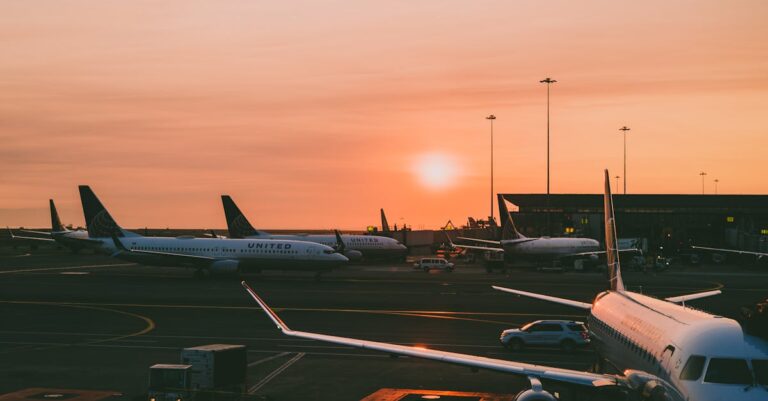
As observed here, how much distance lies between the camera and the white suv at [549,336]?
164 feet

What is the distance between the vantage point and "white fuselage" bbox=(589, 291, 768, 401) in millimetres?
20641

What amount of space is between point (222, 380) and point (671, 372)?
1951 cm

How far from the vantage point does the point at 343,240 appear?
14750 centimetres

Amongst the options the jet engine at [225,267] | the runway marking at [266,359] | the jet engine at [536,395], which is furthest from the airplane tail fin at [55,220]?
the jet engine at [536,395]

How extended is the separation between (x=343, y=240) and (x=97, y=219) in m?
46.3

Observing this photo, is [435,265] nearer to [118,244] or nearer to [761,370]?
[118,244]

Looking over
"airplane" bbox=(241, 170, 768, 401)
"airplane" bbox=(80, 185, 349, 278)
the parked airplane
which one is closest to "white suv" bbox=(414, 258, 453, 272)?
the parked airplane

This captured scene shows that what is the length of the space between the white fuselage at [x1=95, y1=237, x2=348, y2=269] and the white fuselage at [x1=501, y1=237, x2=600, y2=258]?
151 ft

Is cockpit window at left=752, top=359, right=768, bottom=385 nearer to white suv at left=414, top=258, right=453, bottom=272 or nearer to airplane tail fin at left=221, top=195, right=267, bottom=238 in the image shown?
white suv at left=414, top=258, right=453, bottom=272

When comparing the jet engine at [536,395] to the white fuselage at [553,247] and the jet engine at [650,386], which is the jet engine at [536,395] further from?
the white fuselage at [553,247]

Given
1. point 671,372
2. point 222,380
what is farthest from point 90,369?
point 671,372

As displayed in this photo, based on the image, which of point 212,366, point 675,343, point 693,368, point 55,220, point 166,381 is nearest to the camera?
point 693,368

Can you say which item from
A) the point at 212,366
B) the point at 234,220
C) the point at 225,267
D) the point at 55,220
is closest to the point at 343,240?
the point at 234,220

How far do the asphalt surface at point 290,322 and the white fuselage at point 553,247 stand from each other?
18179mm
